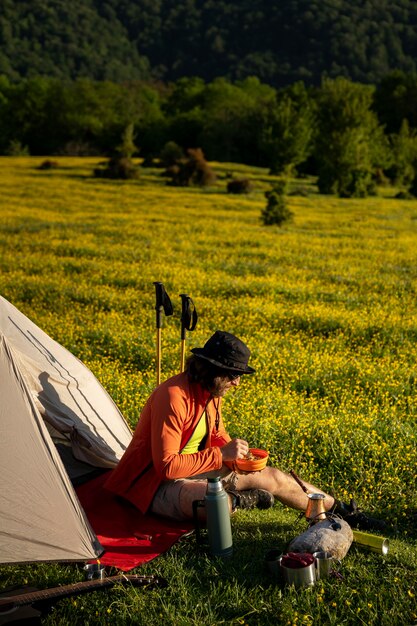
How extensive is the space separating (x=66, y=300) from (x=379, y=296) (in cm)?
630

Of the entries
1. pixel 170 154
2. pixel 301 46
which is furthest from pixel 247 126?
pixel 301 46

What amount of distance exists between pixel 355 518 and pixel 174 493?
1514 millimetres

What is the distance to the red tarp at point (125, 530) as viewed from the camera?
598 cm

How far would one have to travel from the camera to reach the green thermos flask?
5.89 metres

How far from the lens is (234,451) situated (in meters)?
6.28

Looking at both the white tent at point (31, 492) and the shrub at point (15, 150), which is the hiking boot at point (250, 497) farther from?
the shrub at point (15, 150)

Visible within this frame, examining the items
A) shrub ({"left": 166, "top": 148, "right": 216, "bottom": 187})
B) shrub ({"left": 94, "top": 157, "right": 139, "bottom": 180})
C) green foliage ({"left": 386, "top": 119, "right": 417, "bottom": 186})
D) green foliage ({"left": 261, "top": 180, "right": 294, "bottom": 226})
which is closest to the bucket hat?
green foliage ({"left": 261, "top": 180, "right": 294, "bottom": 226})

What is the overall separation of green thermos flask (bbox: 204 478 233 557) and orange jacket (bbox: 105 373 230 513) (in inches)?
14.3

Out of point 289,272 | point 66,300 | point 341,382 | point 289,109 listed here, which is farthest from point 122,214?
point 289,109

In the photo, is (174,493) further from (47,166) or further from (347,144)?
(47,166)

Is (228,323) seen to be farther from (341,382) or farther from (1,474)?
(1,474)

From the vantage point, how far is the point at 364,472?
26.5 feet

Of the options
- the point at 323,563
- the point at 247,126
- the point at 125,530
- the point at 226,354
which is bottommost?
the point at 125,530

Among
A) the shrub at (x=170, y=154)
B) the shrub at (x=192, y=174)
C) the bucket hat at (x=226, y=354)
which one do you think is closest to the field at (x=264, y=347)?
the bucket hat at (x=226, y=354)
